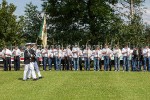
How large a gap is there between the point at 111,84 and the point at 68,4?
113 feet

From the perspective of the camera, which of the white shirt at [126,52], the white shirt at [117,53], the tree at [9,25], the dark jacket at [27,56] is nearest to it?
the dark jacket at [27,56]

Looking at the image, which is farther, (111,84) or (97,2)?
(97,2)

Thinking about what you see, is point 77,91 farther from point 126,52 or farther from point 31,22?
point 31,22

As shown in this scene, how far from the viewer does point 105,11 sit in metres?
54.7

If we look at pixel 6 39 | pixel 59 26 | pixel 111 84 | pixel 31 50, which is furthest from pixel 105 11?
pixel 111 84

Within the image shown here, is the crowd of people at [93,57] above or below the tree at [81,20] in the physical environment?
below

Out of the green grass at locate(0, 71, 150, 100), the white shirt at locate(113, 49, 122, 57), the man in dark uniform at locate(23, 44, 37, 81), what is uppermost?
the white shirt at locate(113, 49, 122, 57)

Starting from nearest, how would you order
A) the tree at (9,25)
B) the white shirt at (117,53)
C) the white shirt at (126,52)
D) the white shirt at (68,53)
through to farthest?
the white shirt at (126,52) < the white shirt at (117,53) < the white shirt at (68,53) < the tree at (9,25)

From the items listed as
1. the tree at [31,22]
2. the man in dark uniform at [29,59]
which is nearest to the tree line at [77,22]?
the tree at [31,22]

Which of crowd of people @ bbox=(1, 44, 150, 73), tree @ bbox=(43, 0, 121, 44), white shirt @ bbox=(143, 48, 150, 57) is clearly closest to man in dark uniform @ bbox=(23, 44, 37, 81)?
crowd of people @ bbox=(1, 44, 150, 73)

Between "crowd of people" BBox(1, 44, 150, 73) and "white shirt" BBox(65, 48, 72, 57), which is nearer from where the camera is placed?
"crowd of people" BBox(1, 44, 150, 73)

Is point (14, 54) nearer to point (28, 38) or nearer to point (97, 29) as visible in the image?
point (97, 29)

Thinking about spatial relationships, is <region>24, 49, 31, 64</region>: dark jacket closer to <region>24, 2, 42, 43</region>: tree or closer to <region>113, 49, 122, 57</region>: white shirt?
<region>113, 49, 122, 57</region>: white shirt

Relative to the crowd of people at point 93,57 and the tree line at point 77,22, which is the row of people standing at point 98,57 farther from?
the tree line at point 77,22
